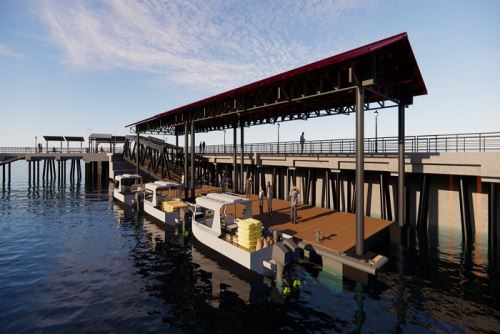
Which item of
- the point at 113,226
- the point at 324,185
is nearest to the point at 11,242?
the point at 113,226

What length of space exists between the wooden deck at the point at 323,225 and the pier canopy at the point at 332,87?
26.6ft

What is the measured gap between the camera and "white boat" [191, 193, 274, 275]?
12.7m

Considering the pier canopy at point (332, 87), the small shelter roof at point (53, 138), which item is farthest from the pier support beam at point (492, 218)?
the small shelter roof at point (53, 138)

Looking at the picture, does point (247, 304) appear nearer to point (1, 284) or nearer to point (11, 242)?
point (1, 284)

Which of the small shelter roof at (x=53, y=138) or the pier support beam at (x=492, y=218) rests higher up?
the small shelter roof at (x=53, y=138)

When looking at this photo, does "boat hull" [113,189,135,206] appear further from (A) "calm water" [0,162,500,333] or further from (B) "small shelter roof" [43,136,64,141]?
(B) "small shelter roof" [43,136,64,141]

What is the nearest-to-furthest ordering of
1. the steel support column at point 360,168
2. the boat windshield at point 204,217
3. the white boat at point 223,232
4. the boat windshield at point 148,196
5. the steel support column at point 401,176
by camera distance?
the white boat at point 223,232 → the steel support column at point 360,168 → the steel support column at point 401,176 → the boat windshield at point 204,217 → the boat windshield at point 148,196

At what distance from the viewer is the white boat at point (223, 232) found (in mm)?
12688

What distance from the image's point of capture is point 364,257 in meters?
13.1

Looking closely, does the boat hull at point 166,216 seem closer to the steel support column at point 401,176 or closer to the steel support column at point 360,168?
the steel support column at point 360,168

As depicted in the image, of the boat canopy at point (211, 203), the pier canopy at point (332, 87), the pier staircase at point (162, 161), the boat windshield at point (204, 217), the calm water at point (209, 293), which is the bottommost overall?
the calm water at point (209, 293)

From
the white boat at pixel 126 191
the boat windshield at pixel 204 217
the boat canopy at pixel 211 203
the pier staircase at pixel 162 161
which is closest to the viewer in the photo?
the boat canopy at pixel 211 203

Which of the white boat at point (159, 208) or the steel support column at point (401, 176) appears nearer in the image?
the steel support column at point (401, 176)

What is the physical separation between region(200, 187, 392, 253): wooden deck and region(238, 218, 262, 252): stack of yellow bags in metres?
3.25
